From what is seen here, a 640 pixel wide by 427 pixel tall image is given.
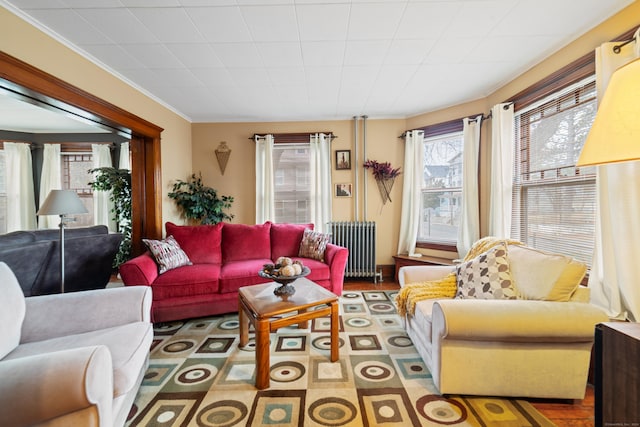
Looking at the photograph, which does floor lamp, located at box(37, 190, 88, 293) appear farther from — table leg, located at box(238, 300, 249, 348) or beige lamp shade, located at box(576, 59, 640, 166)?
beige lamp shade, located at box(576, 59, 640, 166)

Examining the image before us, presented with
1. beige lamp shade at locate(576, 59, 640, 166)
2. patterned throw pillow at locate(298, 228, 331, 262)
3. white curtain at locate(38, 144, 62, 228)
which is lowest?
patterned throw pillow at locate(298, 228, 331, 262)

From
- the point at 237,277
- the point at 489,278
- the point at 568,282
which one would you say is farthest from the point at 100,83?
the point at 568,282

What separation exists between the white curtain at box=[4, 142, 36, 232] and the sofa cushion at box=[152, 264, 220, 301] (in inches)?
131

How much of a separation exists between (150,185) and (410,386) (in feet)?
11.5

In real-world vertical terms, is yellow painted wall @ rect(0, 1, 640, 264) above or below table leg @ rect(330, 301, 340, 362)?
above

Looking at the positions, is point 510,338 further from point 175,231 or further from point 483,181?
point 175,231

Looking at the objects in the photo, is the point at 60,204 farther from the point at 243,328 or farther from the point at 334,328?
the point at 334,328

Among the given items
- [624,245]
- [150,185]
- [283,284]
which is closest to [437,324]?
[283,284]

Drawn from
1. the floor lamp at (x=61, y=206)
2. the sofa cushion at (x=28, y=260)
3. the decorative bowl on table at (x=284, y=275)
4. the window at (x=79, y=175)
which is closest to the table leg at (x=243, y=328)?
the decorative bowl on table at (x=284, y=275)

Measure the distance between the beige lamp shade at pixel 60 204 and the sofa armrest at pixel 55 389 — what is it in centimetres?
192

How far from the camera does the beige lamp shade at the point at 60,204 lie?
236 centimetres

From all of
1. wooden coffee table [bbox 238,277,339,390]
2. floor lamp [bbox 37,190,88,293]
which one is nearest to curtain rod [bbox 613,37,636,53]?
wooden coffee table [bbox 238,277,339,390]

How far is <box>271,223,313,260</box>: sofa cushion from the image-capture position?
11.4ft

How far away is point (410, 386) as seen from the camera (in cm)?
171
